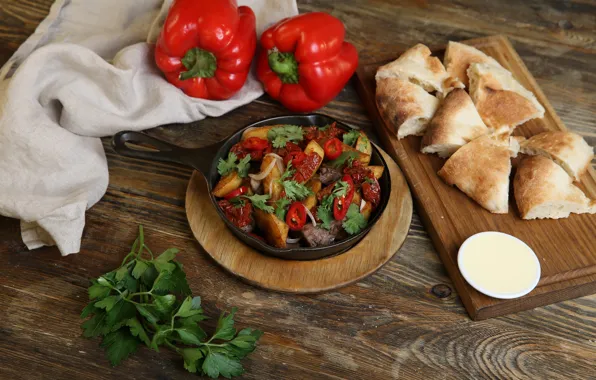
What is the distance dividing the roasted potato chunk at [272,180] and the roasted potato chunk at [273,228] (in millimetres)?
81

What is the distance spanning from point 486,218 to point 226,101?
124cm

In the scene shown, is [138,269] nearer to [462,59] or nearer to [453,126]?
[453,126]

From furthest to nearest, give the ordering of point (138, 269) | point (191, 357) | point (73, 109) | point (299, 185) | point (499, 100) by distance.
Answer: point (499, 100) → point (73, 109) → point (299, 185) → point (138, 269) → point (191, 357)

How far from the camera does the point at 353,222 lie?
2.21 m

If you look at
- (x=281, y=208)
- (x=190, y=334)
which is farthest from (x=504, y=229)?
(x=190, y=334)

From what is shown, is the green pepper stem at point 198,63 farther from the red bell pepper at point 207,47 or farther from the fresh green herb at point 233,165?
the fresh green herb at point 233,165

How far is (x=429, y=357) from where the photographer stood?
212 centimetres

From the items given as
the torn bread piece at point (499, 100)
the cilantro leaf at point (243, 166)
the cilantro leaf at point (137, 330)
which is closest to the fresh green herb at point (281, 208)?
the cilantro leaf at point (243, 166)

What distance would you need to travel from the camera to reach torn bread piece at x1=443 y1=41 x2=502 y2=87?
284 centimetres

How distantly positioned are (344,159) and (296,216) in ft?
1.05

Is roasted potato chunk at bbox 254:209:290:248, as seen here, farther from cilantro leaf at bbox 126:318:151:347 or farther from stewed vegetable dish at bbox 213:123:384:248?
cilantro leaf at bbox 126:318:151:347

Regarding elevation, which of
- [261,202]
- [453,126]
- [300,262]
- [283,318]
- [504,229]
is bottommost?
[283,318]

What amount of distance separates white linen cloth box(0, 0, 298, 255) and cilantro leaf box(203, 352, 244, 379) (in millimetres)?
736

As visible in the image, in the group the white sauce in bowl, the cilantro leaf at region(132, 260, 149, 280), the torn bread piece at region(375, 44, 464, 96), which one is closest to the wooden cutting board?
the white sauce in bowl
